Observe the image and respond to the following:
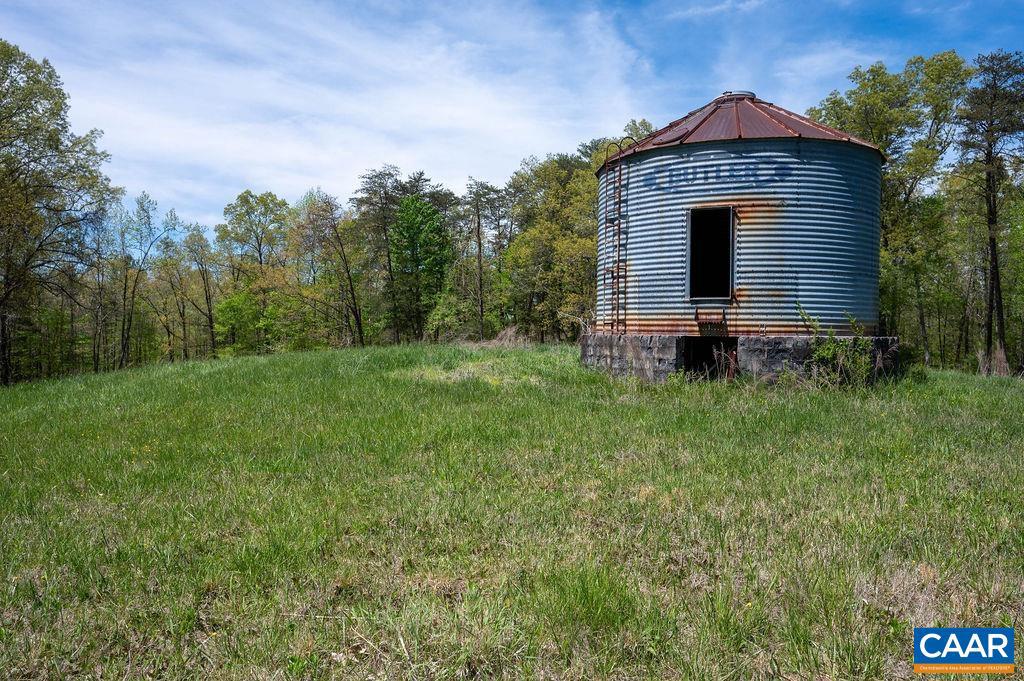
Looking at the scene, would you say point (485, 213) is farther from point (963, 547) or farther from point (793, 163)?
point (963, 547)

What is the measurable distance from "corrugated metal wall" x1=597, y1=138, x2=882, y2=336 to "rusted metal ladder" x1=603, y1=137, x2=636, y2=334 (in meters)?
0.88

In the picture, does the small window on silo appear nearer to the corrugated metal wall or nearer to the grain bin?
the grain bin

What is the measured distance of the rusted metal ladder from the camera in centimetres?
1377

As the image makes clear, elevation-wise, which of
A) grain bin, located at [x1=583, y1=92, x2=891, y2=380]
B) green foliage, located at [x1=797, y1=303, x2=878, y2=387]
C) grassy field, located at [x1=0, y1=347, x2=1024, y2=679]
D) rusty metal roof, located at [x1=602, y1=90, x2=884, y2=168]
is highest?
rusty metal roof, located at [x1=602, y1=90, x2=884, y2=168]

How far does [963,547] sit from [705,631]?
8.08ft

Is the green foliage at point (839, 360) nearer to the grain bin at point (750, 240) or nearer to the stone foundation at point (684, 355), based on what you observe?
the stone foundation at point (684, 355)

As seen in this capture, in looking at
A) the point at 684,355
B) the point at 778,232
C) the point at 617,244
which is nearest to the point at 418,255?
the point at 617,244

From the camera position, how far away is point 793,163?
483 inches

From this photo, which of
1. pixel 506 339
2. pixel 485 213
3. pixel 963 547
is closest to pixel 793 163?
pixel 963 547

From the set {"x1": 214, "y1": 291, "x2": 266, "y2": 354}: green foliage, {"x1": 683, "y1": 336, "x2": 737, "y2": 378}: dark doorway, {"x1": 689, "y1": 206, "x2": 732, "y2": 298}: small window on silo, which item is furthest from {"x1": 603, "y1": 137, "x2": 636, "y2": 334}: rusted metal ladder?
{"x1": 214, "y1": 291, "x2": 266, "y2": 354}: green foliage

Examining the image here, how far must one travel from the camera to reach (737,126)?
12789 millimetres

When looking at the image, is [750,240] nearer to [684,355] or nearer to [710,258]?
[684,355]

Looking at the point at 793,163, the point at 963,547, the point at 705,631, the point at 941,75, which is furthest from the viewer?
the point at 941,75

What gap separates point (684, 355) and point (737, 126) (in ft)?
16.6
